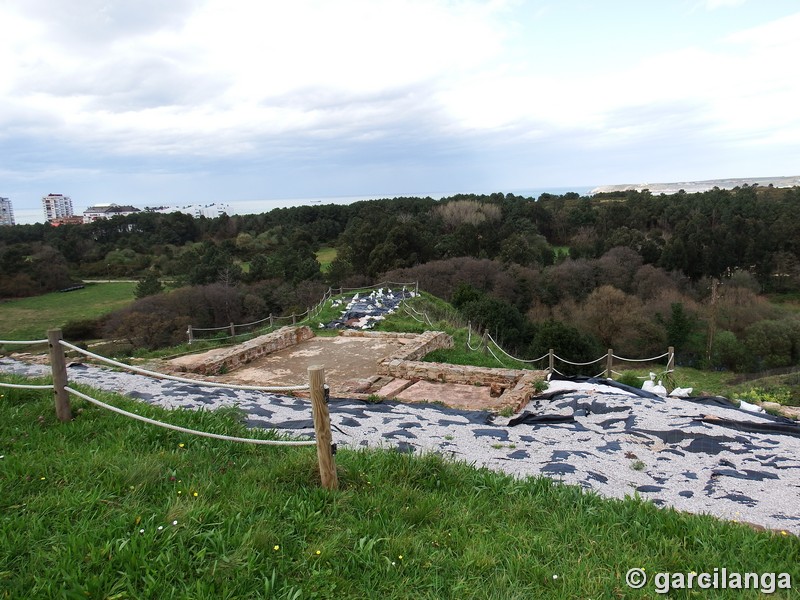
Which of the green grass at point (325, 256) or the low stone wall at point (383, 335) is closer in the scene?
the low stone wall at point (383, 335)

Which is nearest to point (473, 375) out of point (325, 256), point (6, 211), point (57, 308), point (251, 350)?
point (251, 350)

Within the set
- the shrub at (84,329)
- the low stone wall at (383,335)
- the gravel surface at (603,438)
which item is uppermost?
the gravel surface at (603,438)

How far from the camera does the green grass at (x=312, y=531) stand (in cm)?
229

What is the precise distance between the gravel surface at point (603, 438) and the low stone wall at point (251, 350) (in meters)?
1.57

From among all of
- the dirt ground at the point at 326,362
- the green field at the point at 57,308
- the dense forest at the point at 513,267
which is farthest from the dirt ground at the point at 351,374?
the green field at the point at 57,308

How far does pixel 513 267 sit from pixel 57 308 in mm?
31773

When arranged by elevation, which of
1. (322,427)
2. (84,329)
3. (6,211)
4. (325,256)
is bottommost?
(84,329)

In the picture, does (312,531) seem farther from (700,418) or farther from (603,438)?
(700,418)

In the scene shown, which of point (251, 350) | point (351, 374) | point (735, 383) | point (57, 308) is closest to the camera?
point (351, 374)

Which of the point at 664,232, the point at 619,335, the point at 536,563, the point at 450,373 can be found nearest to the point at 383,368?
the point at 450,373

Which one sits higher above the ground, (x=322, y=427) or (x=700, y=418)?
(x=322, y=427)

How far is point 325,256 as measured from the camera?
162ft

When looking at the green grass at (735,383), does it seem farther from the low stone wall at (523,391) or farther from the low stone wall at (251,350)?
the low stone wall at (251,350)

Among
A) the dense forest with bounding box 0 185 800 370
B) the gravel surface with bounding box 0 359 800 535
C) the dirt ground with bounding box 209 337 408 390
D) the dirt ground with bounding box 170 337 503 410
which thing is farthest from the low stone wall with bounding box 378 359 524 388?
the dense forest with bounding box 0 185 800 370
